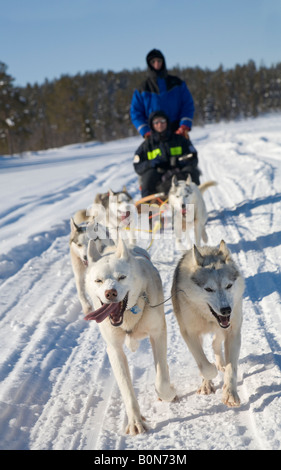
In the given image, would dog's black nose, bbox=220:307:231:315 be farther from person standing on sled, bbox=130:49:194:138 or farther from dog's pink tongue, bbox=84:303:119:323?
person standing on sled, bbox=130:49:194:138

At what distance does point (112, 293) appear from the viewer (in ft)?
6.67

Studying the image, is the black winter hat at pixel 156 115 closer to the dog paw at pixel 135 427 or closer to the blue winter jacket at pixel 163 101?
the blue winter jacket at pixel 163 101

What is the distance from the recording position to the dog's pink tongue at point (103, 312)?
6.73ft

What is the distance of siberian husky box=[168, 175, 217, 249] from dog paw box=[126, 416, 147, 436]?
2918 millimetres

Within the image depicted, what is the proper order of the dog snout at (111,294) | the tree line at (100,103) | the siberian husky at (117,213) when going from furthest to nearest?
the tree line at (100,103) → the siberian husky at (117,213) → the dog snout at (111,294)

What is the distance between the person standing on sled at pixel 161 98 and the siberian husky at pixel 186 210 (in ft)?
4.13

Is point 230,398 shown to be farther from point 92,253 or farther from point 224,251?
point 92,253

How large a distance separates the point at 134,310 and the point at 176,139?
4252 mm

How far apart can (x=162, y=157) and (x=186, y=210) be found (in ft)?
4.40

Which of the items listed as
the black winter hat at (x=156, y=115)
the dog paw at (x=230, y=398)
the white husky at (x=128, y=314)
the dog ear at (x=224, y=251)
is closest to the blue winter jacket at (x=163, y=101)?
the black winter hat at (x=156, y=115)

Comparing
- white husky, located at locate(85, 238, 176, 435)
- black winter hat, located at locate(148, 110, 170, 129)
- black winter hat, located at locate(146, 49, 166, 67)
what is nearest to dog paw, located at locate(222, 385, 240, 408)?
white husky, located at locate(85, 238, 176, 435)

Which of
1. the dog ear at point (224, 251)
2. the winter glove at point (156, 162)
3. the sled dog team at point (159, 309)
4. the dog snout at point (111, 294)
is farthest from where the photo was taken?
the winter glove at point (156, 162)

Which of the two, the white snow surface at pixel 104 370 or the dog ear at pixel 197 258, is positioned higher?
the dog ear at pixel 197 258

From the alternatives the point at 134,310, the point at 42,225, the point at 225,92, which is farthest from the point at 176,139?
the point at 225,92
